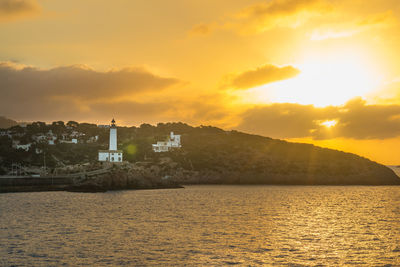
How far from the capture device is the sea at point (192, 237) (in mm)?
31658

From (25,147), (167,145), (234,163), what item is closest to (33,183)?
(25,147)

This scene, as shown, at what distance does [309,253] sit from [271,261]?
16.3 feet

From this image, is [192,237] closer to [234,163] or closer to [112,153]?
[112,153]

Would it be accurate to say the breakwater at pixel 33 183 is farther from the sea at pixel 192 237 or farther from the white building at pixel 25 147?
the white building at pixel 25 147

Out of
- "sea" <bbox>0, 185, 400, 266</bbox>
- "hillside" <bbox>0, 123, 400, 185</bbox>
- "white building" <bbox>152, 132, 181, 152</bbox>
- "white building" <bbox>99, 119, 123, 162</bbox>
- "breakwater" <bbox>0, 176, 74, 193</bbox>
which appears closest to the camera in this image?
"sea" <bbox>0, 185, 400, 266</bbox>

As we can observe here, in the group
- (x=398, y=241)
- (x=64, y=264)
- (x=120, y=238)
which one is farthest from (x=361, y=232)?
(x=64, y=264)

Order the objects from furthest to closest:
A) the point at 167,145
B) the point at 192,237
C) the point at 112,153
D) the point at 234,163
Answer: the point at 167,145 → the point at 234,163 → the point at 112,153 → the point at 192,237

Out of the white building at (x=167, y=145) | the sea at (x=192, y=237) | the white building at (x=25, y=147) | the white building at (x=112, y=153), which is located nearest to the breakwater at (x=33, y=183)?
the white building at (x=112, y=153)

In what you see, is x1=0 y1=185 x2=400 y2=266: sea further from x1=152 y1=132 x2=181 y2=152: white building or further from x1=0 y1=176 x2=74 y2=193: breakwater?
x1=152 y1=132 x2=181 y2=152: white building

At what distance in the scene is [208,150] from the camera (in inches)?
7397

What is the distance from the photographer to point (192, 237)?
4147 centimetres

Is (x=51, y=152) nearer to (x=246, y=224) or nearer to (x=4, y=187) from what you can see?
(x=4, y=187)

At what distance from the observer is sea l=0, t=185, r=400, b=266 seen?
1246 inches

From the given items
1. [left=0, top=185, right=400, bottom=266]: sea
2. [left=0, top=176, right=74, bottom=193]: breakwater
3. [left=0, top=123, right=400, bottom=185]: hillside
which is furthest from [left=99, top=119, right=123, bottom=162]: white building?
[left=0, top=185, right=400, bottom=266]: sea
